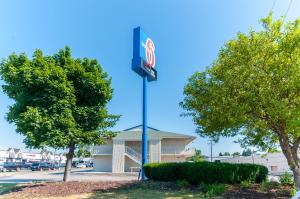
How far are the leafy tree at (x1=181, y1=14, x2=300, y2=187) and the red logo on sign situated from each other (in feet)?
25.1

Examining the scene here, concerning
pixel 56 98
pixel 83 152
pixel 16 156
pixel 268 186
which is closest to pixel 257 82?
pixel 268 186

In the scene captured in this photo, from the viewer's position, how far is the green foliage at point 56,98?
13.9 meters

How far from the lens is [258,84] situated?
1003cm

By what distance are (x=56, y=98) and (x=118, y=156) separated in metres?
20.3

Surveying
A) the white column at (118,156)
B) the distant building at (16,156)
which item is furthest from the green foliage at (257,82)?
the distant building at (16,156)

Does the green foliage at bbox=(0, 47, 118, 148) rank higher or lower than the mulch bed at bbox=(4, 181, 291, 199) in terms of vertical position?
higher

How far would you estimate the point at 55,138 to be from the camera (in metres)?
13.7

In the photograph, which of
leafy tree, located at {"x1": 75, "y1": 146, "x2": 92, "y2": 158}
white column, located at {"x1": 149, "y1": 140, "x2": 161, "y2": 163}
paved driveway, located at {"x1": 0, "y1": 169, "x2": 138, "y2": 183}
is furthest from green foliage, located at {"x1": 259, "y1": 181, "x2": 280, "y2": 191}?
white column, located at {"x1": 149, "y1": 140, "x2": 161, "y2": 163}

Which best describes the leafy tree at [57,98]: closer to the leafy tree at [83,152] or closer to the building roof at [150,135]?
the leafy tree at [83,152]

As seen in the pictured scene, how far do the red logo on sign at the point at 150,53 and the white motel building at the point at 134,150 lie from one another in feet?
50.9

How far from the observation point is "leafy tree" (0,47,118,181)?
13875 mm

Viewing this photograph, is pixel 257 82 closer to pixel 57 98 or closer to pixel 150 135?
pixel 57 98

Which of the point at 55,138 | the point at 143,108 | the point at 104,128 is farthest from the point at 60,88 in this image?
the point at 143,108

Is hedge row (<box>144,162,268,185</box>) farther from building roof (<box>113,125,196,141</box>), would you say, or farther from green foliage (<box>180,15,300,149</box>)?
building roof (<box>113,125,196,141</box>)
